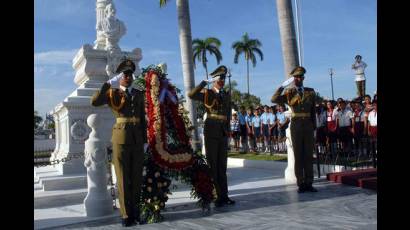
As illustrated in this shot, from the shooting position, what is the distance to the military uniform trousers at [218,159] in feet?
23.2

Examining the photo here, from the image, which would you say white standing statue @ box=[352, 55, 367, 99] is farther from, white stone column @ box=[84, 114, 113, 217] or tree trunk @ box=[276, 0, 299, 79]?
white stone column @ box=[84, 114, 113, 217]

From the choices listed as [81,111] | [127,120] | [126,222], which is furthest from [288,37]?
[126,222]

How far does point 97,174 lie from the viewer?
685cm

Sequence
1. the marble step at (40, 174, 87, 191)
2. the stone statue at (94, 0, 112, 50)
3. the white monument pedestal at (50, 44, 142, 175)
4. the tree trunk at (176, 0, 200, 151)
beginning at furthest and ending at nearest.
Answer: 1. the tree trunk at (176, 0, 200, 151)
2. the stone statue at (94, 0, 112, 50)
3. the white monument pedestal at (50, 44, 142, 175)
4. the marble step at (40, 174, 87, 191)

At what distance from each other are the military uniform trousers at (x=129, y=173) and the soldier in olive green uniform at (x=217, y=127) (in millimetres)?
1423

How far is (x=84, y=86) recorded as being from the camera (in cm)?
1162

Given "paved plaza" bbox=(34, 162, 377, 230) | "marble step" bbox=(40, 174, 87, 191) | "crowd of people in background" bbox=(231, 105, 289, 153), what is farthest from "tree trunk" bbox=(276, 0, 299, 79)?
"marble step" bbox=(40, 174, 87, 191)

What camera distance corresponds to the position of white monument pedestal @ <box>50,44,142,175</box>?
35.4ft

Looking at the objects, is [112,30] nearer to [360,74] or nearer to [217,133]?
[217,133]

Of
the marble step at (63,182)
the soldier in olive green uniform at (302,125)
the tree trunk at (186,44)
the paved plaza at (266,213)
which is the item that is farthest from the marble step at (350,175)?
the tree trunk at (186,44)

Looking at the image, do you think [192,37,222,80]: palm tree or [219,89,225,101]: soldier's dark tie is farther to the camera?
[192,37,222,80]: palm tree

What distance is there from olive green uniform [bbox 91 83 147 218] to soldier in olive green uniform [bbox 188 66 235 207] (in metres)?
1.31

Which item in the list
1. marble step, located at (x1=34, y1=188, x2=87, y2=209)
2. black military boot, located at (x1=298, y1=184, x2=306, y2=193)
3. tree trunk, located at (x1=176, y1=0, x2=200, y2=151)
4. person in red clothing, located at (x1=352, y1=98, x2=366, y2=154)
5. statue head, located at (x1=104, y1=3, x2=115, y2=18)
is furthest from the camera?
tree trunk, located at (x1=176, y1=0, x2=200, y2=151)
